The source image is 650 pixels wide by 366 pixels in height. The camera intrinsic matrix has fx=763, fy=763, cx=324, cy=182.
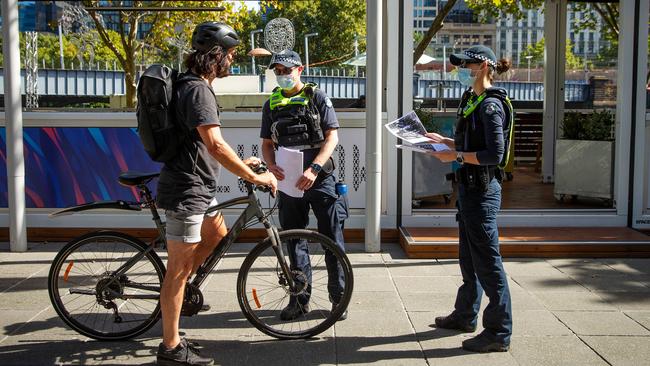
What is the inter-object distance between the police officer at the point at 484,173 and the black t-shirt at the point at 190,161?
1.56m

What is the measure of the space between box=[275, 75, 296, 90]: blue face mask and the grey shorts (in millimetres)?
1351

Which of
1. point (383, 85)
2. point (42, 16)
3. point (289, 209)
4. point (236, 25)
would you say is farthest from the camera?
point (42, 16)

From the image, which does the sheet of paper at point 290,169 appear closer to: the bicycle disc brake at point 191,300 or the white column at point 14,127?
the bicycle disc brake at point 191,300

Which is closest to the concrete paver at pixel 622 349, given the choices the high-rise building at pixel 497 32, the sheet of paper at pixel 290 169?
the sheet of paper at pixel 290 169

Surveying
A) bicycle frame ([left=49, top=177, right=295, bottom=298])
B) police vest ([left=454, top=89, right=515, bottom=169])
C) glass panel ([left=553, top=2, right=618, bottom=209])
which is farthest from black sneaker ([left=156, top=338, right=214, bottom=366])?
glass panel ([left=553, top=2, right=618, bottom=209])

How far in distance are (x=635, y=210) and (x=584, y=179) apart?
4.24 ft

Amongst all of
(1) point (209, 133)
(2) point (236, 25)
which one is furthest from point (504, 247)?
(2) point (236, 25)

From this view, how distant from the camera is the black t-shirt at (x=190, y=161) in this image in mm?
4348

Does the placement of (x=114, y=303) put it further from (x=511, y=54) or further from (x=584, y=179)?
(x=511, y=54)

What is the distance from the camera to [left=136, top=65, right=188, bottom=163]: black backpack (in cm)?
435

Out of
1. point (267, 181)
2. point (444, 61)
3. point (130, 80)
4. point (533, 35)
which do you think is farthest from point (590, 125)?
point (267, 181)

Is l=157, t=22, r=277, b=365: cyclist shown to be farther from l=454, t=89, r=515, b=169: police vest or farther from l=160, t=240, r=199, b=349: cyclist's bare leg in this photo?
l=454, t=89, r=515, b=169: police vest

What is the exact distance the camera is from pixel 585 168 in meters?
9.80

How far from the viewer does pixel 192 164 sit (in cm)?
447
